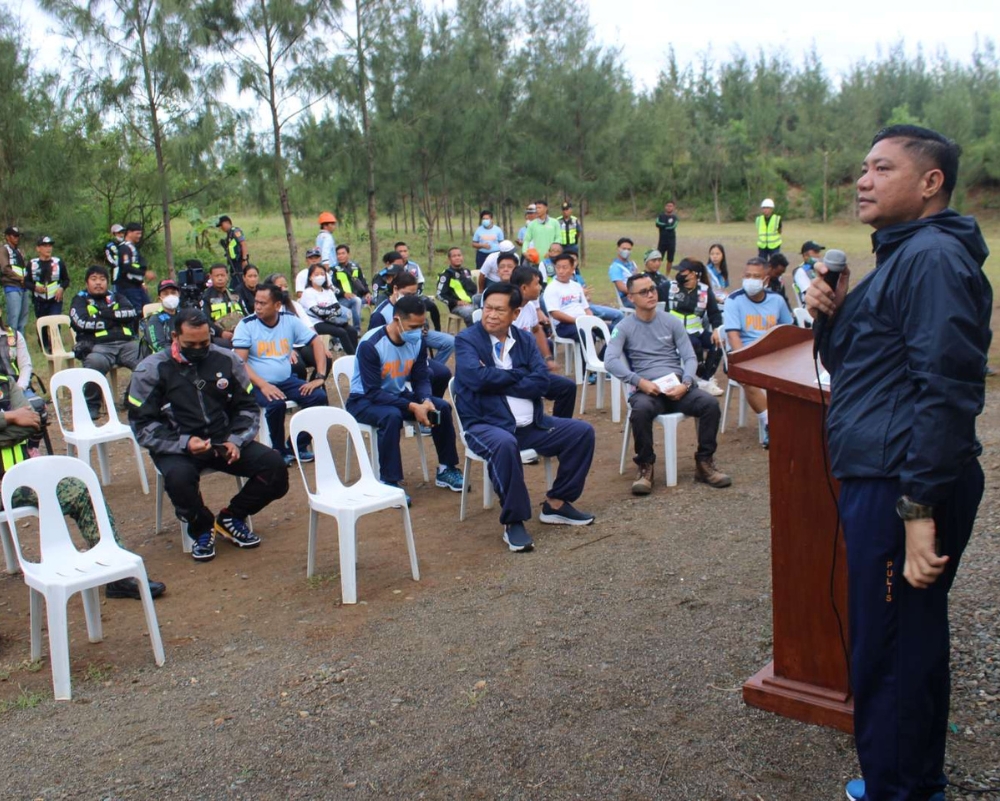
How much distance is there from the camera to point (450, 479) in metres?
6.82

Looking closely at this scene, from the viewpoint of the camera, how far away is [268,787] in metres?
3.01

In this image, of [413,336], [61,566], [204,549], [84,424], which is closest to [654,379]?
[413,336]

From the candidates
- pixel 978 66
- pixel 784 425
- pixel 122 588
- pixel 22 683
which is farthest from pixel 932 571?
pixel 978 66

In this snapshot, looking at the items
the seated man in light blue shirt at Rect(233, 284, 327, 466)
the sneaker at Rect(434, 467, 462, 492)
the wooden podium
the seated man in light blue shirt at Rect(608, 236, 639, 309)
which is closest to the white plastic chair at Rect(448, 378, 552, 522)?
the sneaker at Rect(434, 467, 462, 492)

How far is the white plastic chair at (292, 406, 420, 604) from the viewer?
4.80m

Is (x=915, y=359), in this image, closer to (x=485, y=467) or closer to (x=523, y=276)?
(x=485, y=467)

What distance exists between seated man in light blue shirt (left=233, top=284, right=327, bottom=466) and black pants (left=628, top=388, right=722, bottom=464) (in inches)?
101

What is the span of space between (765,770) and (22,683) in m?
3.09

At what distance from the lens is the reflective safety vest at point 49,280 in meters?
12.0

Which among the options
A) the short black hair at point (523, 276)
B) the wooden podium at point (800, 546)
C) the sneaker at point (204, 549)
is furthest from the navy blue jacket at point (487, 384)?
the wooden podium at point (800, 546)

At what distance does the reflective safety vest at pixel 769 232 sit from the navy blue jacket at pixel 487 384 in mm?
13671

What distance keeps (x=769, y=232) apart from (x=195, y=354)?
589 inches

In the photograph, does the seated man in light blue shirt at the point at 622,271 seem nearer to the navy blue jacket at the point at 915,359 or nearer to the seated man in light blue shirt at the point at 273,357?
the seated man in light blue shirt at the point at 273,357

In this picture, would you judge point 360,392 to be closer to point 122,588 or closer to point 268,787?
point 122,588
